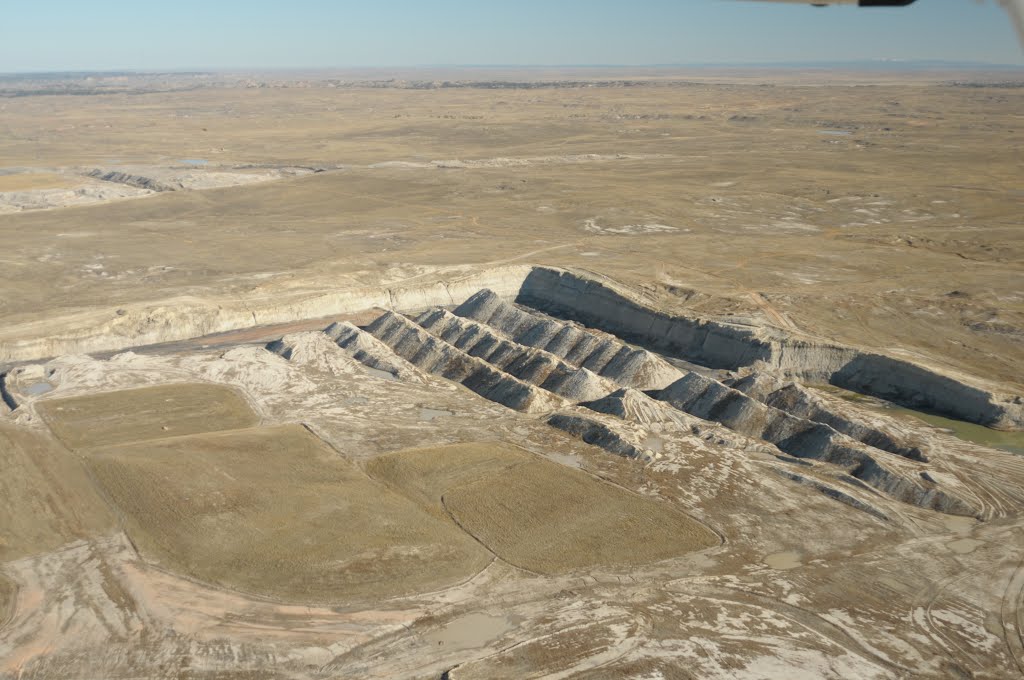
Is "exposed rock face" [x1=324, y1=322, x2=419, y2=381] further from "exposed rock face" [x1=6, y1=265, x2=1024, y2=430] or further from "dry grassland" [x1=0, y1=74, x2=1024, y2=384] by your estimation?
"dry grassland" [x1=0, y1=74, x2=1024, y2=384]

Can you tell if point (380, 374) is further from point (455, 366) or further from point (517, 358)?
point (517, 358)

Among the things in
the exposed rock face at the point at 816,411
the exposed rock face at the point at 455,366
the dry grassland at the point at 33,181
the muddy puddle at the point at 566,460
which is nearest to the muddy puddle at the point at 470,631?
the muddy puddle at the point at 566,460

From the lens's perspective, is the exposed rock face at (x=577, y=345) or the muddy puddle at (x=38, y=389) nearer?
the muddy puddle at (x=38, y=389)

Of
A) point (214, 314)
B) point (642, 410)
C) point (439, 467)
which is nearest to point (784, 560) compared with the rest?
point (642, 410)

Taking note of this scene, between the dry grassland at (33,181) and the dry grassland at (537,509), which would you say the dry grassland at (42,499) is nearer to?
the dry grassland at (537,509)

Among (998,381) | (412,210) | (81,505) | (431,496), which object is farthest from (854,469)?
(412,210)

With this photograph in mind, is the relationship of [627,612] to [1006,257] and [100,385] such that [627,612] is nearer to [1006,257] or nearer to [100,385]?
[100,385]

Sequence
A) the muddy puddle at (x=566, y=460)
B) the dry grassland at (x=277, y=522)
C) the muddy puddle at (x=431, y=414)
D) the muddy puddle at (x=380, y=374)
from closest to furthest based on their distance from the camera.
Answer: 1. the dry grassland at (x=277, y=522)
2. the muddy puddle at (x=566, y=460)
3. the muddy puddle at (x=431, y=414)
4. the muddy puddle at (x=380, y=374)
